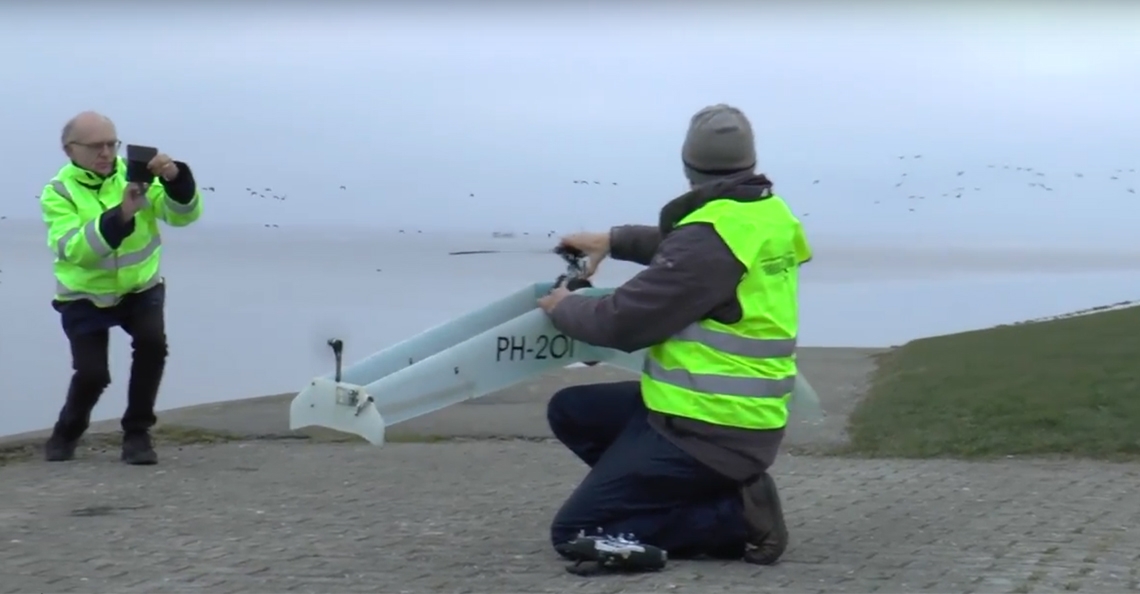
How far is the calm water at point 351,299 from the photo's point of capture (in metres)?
16.5

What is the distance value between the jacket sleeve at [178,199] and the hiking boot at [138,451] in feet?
4.07

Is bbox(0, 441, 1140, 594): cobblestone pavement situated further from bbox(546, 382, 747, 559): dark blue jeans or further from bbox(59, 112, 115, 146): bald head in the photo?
bbox(59, 112, 115, 146): bald head

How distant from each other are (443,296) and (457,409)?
42.6 ft

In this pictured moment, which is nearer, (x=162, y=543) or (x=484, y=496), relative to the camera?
(x=162, y=543)

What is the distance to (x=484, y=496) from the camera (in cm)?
895

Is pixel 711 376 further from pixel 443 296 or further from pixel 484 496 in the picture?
pixel 443 296

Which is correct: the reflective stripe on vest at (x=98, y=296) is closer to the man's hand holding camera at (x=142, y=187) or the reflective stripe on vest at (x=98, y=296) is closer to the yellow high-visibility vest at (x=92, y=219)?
the yellow high-visibility vest at (x=92, y=219)

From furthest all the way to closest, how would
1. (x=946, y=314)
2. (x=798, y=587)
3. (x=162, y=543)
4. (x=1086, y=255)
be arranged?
(x=1086, y=255)
(x=946, y=314)
(x=162, y=543)
(x=798, y=587)

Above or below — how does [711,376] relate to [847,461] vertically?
above

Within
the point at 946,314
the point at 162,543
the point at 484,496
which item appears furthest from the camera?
the point at 946,314

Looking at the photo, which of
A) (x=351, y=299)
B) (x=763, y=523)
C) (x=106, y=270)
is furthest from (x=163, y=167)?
(x=351, y=299)

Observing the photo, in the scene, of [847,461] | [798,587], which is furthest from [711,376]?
[847,461]

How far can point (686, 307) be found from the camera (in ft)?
21.8

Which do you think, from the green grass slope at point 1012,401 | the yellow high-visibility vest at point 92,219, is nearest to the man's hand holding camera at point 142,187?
the yellow high-visibility vest at point 92,219
